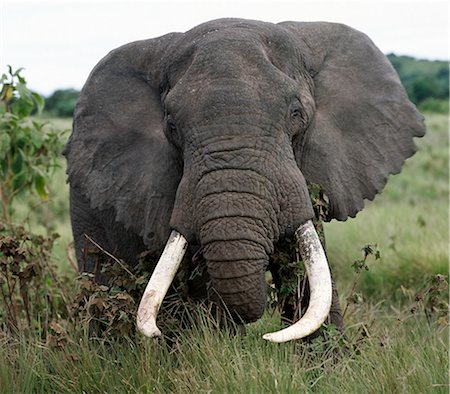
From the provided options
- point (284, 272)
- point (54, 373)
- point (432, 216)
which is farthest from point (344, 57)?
point (432, 216)

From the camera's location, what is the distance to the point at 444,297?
6.84 meters

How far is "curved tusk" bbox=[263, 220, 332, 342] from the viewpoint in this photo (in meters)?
3.90

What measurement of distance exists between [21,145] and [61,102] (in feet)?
115

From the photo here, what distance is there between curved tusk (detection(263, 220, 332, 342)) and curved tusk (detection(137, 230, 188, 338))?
466mm

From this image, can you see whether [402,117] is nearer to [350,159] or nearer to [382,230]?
[350,159]

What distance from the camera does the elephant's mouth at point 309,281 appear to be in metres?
3.99

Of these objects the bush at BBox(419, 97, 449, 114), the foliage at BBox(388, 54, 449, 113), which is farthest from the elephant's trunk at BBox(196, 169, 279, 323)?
the foliage at BBox(388, 54, 449, 113)

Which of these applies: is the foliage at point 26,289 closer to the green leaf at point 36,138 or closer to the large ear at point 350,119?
the green leaf at point 36,138

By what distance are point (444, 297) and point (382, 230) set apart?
6.91 ft

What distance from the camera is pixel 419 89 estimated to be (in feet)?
145

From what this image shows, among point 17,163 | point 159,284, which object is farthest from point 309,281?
point 17,163

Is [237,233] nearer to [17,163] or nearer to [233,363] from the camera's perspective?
[233,363]

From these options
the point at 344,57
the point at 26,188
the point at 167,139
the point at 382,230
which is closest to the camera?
the point at 167,139

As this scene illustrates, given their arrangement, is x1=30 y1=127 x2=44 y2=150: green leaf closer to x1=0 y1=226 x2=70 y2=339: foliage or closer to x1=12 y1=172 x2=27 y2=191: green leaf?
x1=12 y1=172 x2=27 y2=191: green leaf
